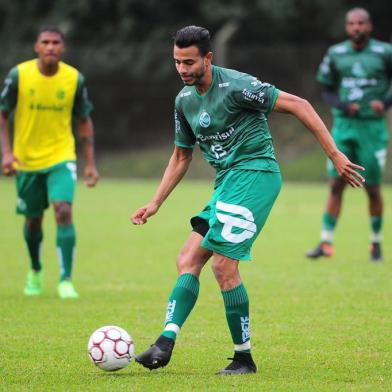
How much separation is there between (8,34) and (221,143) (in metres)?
31.6

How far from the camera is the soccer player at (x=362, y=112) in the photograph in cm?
1247

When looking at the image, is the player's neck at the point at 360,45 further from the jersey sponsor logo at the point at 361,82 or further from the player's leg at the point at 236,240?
the player's leg at the point at 236,240

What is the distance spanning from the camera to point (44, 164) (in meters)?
9.92

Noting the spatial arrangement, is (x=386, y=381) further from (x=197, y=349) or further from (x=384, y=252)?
(x=384, y=252)

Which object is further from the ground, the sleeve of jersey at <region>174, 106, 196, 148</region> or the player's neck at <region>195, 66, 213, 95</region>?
the player's neck at <region>195, 66, 213, 95</region>

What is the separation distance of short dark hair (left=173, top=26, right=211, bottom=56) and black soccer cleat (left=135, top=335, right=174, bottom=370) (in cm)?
171

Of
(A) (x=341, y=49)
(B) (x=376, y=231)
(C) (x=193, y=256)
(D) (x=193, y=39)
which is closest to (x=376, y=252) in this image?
(B) (x=376, y=231)

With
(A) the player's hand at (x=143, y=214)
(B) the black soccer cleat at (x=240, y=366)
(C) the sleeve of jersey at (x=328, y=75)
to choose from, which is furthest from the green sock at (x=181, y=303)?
(C) the sleeve of jersey at (x=328, y=75)

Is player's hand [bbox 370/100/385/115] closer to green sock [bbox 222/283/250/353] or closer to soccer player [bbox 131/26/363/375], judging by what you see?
soccer player [bbox 131/26/363/375]

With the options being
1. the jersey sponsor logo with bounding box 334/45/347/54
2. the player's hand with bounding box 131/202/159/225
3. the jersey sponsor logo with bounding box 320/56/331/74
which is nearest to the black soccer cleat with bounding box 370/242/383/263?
the jersey sponsor logo with bounding box 320/56/331/74

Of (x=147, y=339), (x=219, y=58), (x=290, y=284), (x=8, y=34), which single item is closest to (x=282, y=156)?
(x=219, y=58)

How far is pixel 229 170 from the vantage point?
6.48 metres

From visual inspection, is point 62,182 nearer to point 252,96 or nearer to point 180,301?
point 180,301

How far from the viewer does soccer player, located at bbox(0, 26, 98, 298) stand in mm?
9773
